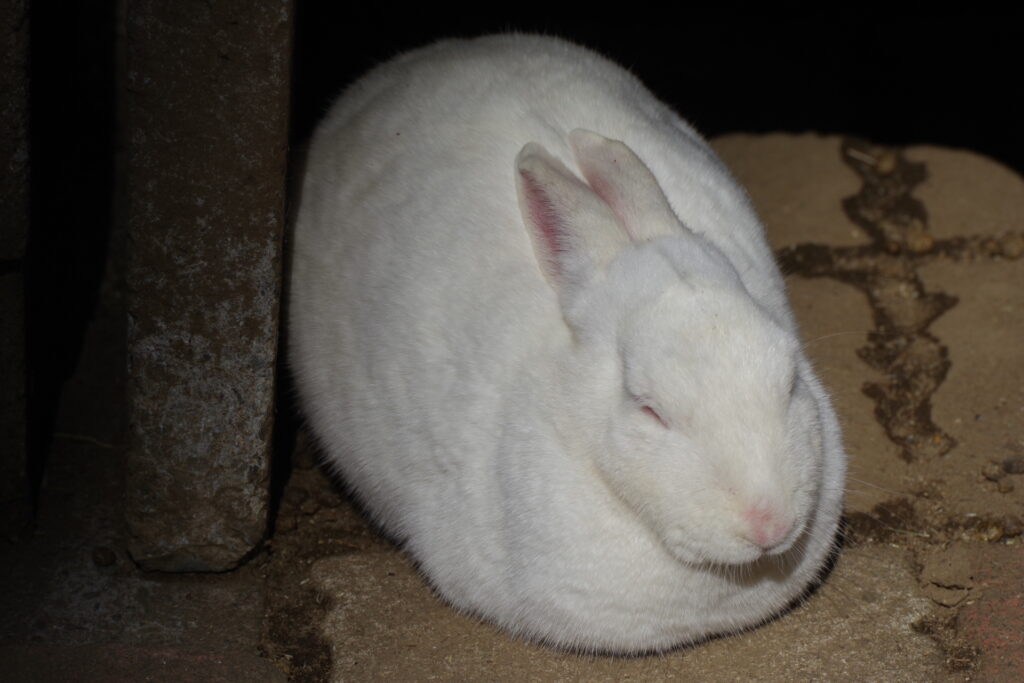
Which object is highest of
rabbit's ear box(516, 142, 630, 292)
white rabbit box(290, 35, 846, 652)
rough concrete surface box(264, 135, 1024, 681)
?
rabbit's ear box(516, 142, 630, 292)

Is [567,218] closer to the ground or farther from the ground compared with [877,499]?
farther from the ground

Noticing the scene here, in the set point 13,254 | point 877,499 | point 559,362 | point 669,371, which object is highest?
point 669,371

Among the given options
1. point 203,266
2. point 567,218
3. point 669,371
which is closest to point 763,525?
point 669,371

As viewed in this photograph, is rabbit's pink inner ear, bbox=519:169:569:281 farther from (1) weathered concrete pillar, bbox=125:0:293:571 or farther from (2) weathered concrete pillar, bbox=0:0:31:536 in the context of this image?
(2) weathered concrete pillar, bbox=0:0:31:536

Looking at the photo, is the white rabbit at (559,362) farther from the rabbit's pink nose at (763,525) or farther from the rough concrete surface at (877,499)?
the rough concrete surface at (877,499)

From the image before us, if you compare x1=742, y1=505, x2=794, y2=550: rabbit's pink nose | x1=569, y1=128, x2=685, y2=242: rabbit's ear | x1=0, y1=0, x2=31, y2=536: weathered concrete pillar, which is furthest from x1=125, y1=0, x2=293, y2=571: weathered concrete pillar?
x1=742, y1=505, x2=794, y2=550: rabbit's pink nose

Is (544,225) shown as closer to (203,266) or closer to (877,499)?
(203,266)

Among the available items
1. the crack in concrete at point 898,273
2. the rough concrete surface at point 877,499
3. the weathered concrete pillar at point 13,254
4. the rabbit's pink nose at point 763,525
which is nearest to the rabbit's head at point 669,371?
the rabbit's pink nose at point 763,525
